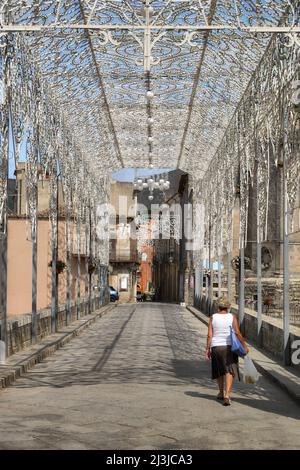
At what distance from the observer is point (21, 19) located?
13969 millimetres

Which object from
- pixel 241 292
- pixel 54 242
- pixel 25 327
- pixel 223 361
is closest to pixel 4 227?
pixel 25 327

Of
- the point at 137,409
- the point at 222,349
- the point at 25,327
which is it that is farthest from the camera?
the point at 25,327

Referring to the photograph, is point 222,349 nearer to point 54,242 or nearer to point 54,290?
point 54,242

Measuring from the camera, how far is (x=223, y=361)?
9734 millimetres

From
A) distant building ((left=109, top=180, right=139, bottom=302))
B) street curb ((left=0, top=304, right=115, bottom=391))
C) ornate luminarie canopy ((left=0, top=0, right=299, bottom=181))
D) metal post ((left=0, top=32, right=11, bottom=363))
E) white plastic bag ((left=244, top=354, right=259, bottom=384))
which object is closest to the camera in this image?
white plastic bag ((left=244, top=354, right=259, bottom=384))

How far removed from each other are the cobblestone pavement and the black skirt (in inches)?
16.0

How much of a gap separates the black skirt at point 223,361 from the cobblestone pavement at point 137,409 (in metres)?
0.41

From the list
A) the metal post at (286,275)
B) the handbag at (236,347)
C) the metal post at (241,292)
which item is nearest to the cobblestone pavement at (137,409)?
the handbag at (236,347)

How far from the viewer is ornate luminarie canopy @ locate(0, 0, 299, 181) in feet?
39.7

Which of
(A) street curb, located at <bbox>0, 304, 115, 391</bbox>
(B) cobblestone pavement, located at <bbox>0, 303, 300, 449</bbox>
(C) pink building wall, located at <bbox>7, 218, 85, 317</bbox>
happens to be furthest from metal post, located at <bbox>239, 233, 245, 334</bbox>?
(C) pink building wall, located at <bbox>7, 218, 85, 317</bbox>

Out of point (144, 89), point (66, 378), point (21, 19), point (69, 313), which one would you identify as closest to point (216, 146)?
point (144, 89)

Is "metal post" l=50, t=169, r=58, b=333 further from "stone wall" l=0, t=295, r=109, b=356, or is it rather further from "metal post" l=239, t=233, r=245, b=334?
"metal post" l=239, t=233, r=245, b=334

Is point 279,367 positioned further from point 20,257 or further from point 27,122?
point 20,257

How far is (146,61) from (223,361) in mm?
4158
